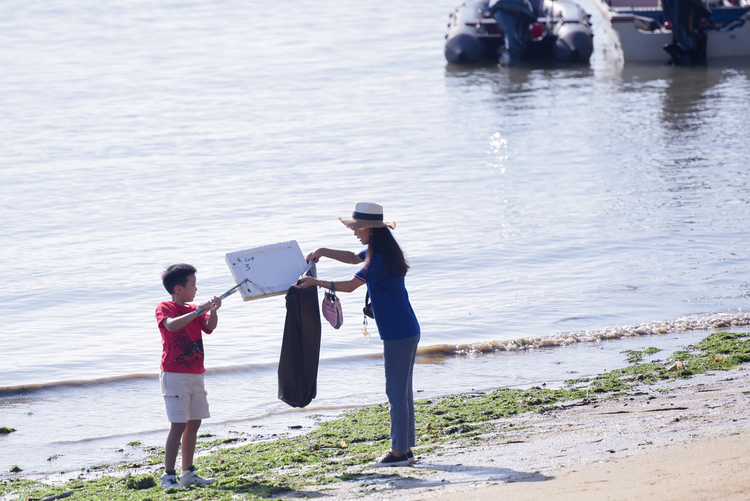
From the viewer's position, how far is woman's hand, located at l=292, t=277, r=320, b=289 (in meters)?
5.18

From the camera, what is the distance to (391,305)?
5.04 metres

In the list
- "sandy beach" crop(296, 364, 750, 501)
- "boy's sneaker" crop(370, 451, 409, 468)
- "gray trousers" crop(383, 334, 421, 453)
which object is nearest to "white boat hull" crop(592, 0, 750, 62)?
"sandy beach" crop(296, 364, 750, 501)

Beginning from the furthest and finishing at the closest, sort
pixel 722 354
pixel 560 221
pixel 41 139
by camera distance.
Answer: pixel 41 139 < pixel 560 221 < pixel 722 354

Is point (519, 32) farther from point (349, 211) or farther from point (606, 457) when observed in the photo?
point (606, 457)

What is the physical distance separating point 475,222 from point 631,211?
277 cm

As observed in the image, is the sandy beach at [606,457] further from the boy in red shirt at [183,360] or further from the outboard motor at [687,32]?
the outboard motor at [687,32]

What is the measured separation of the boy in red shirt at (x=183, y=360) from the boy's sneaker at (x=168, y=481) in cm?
1

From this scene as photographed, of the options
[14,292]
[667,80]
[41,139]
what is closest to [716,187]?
[14,292]

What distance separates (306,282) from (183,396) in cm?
101

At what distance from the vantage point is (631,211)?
48.4 feet

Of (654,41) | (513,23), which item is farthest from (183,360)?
(654,41)

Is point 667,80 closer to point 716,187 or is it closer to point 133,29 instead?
point 716,187

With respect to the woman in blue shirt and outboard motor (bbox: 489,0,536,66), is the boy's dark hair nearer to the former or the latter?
the woman in blue shirt

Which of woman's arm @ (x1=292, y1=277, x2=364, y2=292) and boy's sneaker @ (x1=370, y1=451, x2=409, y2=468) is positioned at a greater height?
woman's arm @ (x1=292, y1=277, x2=364, y2=292)
